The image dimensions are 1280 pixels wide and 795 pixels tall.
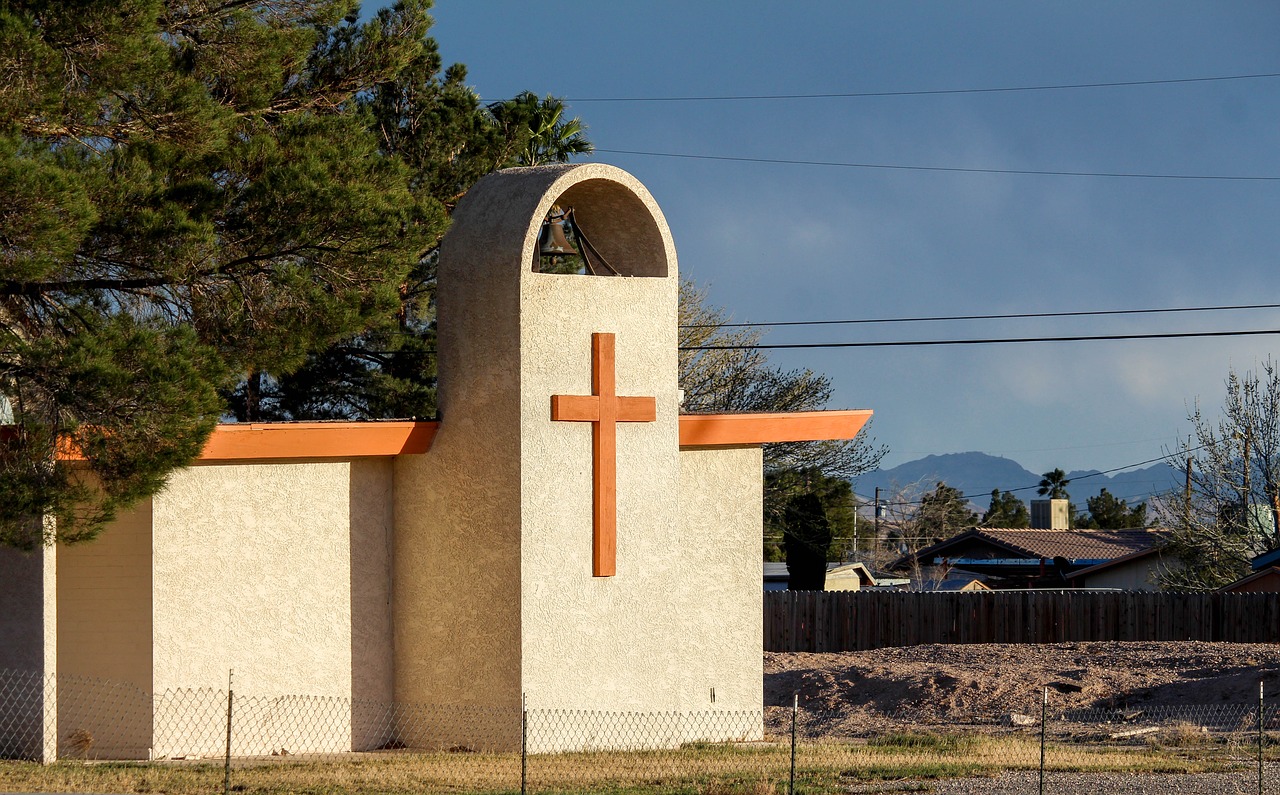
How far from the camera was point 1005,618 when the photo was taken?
30031 millimetres

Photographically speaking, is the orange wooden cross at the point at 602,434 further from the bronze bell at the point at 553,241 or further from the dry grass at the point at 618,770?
the dry grass at the point at 618,770

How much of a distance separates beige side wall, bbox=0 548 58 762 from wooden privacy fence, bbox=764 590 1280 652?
65.6 feet

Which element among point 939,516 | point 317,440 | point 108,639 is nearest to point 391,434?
point 317,440

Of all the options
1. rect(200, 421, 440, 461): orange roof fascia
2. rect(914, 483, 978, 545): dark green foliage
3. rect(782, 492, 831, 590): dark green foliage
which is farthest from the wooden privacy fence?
rect(914, 483, 978, 545): dark green foliage

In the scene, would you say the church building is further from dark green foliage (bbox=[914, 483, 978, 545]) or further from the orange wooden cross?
dark green foliage (bbox=[914, 483, 978, 545])

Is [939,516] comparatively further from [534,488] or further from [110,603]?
[110,603]

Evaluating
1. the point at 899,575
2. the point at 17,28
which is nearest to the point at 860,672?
the point at 17,28

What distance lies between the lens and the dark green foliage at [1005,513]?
78.8 m

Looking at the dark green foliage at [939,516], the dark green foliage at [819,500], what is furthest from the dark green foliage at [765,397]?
the dark green foliage at [939,516]

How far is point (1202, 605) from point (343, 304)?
68.1ft

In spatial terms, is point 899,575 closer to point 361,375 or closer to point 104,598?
point 361,375

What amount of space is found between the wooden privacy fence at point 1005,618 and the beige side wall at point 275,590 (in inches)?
707

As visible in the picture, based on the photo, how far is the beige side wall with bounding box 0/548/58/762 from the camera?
13086mm

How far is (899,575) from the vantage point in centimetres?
5950
